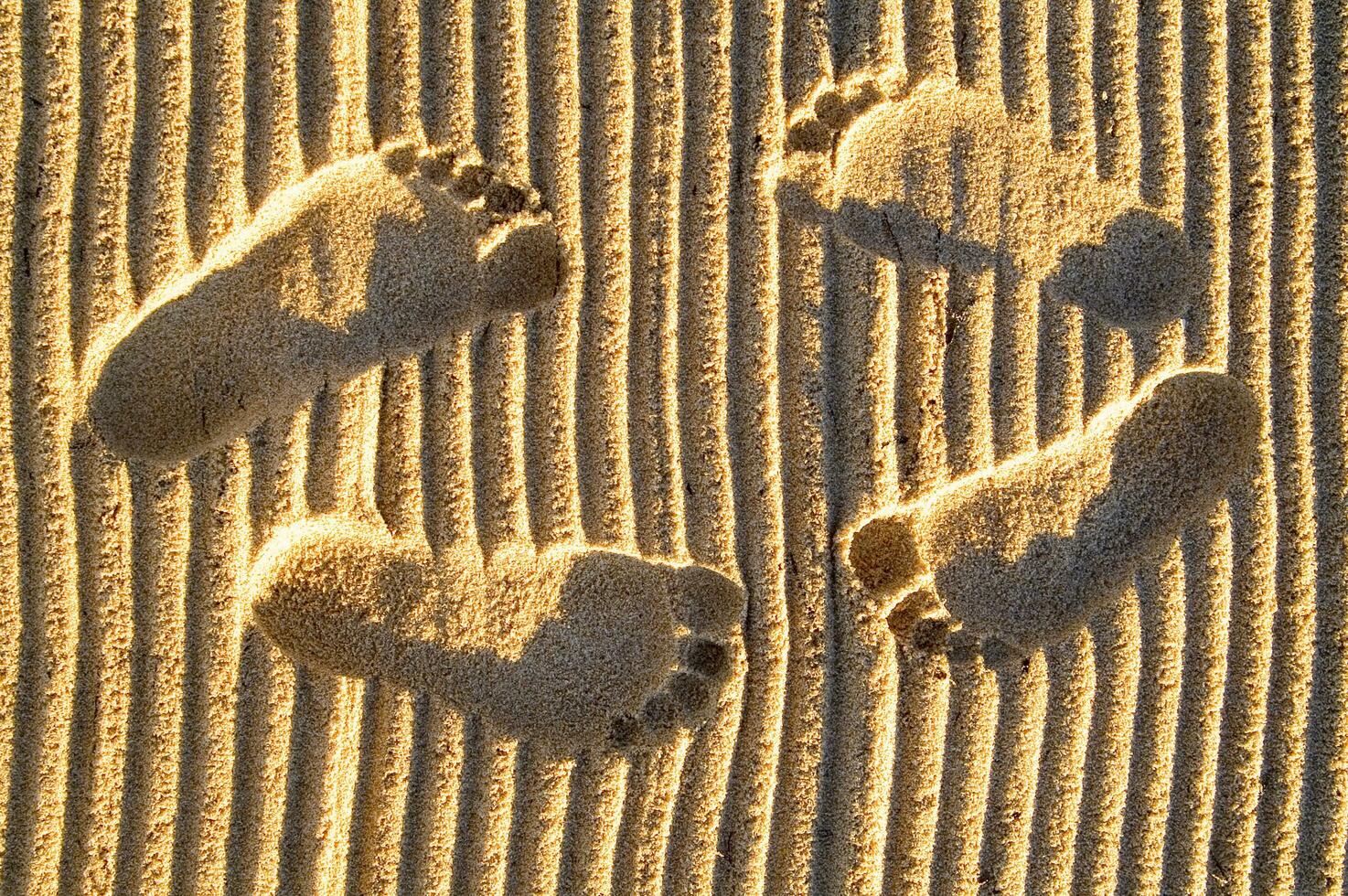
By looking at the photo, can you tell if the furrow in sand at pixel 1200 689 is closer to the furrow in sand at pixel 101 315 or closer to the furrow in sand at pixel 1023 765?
the furrow in sand at pixel 1023 765

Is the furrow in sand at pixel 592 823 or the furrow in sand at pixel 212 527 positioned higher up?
the furrow in sand at pixel 212 527

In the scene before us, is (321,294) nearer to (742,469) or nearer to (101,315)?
(101,315)

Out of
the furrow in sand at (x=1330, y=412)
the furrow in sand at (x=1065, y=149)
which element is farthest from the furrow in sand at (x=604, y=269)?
the furrow in sand at (x=1330, y=412)

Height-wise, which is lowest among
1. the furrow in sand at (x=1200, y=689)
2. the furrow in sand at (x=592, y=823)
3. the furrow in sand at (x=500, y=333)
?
the furrow in sand at (x=592, y=823)

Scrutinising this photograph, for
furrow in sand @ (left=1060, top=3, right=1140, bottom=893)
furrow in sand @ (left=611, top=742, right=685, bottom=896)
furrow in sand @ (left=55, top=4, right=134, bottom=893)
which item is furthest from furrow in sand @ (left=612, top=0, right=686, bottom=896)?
furrow in sand @ (left=55, top=4, right=134, bottom=893)

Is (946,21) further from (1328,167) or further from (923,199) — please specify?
(1328,167)

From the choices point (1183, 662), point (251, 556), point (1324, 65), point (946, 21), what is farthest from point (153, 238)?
point (1324, 65)

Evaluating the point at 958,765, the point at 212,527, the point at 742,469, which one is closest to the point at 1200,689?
the point at 958,765
